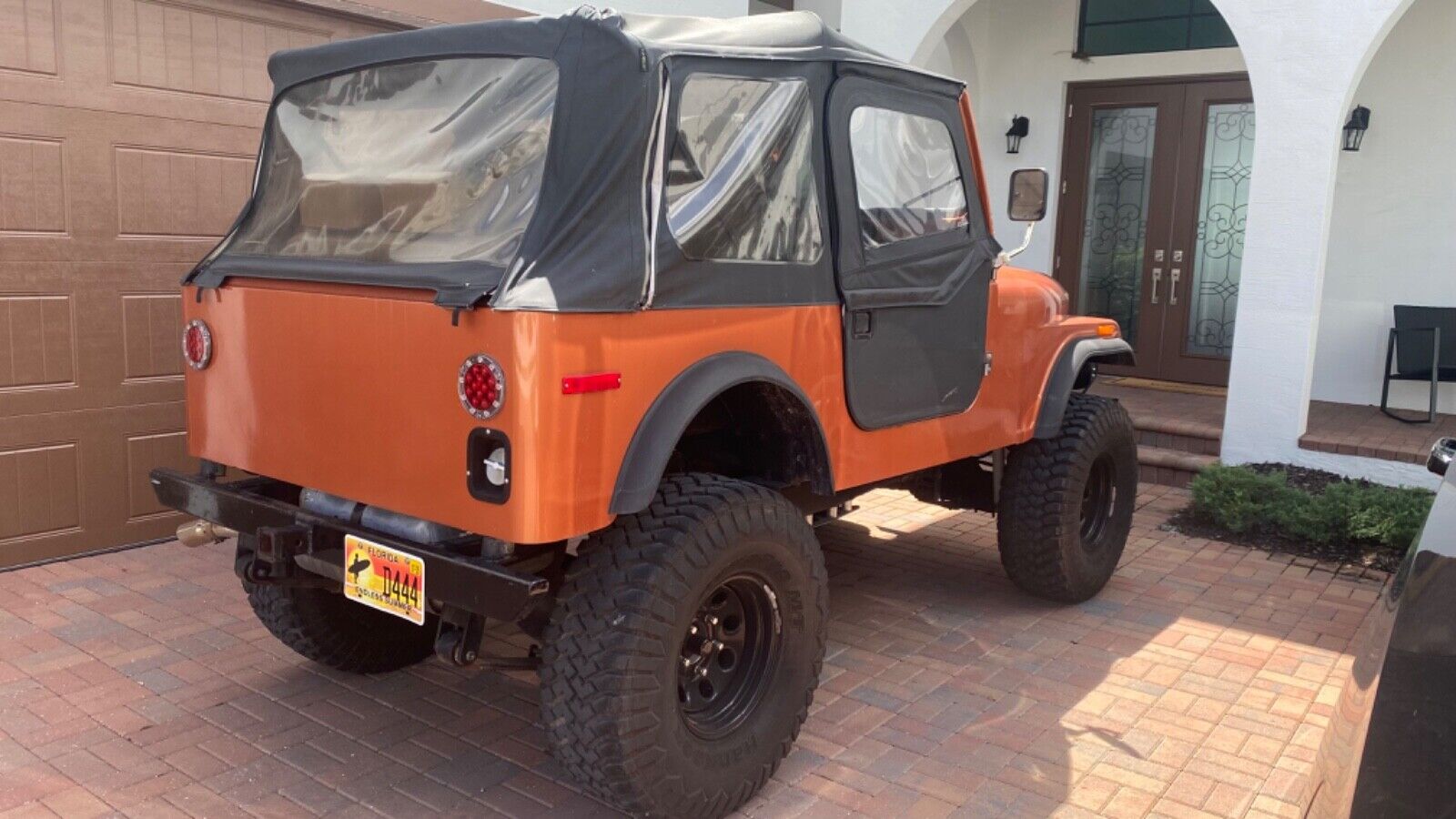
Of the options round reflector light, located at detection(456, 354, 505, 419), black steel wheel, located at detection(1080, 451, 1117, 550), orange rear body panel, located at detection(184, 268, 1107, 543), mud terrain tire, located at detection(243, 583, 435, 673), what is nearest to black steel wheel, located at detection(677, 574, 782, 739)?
orange rear body panel, located at detection(184, 268, 1107, 543)

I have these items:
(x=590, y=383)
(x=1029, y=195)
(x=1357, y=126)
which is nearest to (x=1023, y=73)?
(x=1357, y=126)

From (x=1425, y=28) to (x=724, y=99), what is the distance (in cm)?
719

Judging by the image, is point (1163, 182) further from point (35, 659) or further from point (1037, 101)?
point (35, 659)

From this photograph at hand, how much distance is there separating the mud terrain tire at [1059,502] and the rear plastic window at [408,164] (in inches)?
105

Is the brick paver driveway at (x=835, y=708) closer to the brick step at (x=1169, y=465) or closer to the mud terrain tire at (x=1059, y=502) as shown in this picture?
the mud terrain tire at (x=1059, y=502)

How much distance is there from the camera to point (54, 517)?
514 cm

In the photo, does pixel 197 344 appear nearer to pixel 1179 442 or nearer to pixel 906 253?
pixel 906 253

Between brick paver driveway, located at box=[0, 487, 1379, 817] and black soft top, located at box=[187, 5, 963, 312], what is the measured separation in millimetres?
1465

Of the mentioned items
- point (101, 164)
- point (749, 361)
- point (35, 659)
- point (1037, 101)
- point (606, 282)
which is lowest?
point (35, 659)

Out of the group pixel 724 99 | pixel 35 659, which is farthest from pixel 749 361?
pixel 35 659

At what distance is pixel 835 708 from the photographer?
389 cm

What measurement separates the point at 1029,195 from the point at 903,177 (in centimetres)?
65

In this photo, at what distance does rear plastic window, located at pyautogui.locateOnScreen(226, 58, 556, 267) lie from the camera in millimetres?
2998

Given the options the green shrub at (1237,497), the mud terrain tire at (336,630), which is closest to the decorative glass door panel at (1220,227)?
the green shrub at (1237,497)
